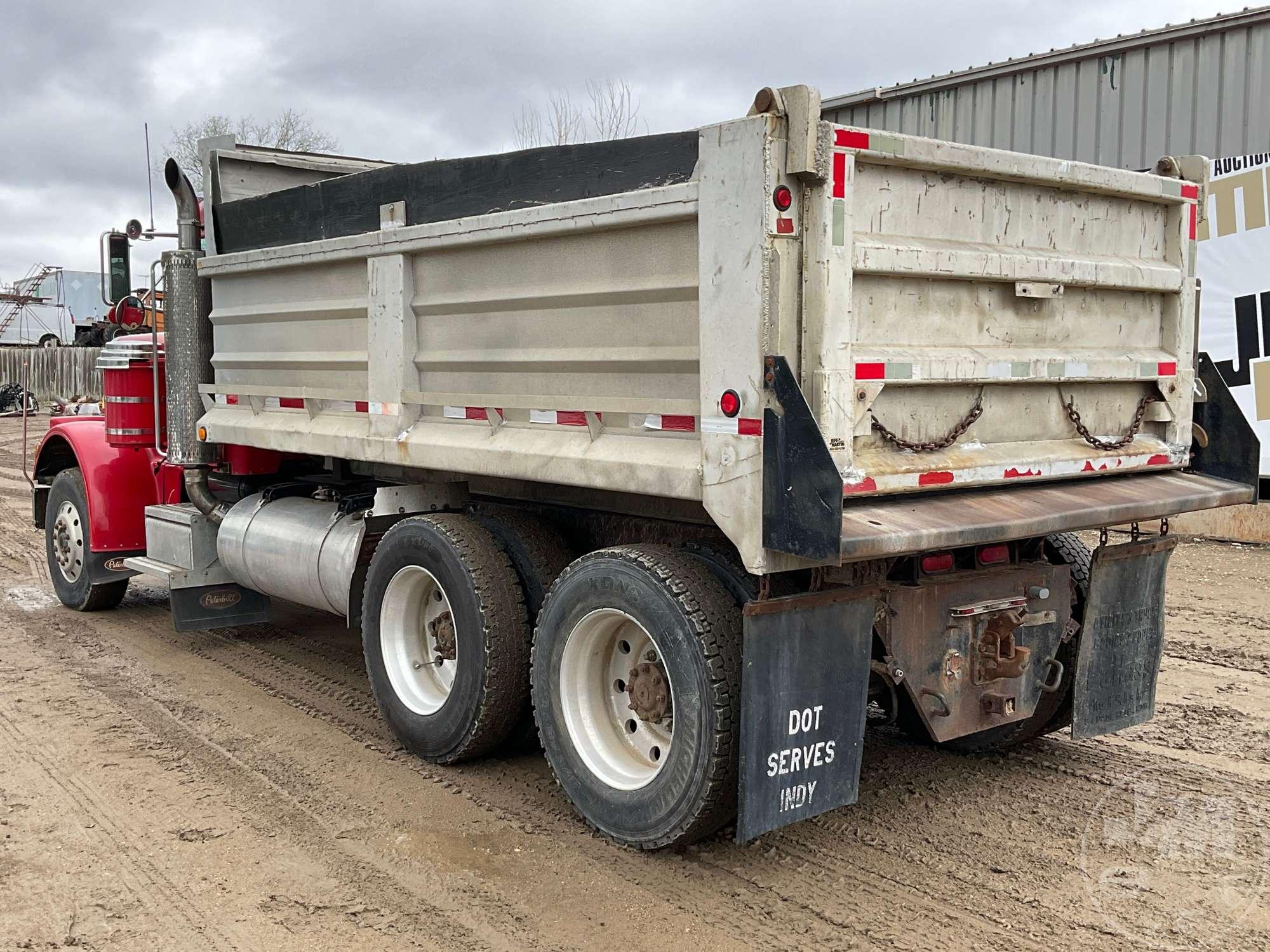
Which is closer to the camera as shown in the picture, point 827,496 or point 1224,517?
point 827,496

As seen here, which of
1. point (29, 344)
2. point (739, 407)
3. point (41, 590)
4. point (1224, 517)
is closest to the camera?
point (739, 407)

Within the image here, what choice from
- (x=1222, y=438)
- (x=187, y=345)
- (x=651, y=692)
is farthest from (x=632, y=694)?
(x=187, y=345)

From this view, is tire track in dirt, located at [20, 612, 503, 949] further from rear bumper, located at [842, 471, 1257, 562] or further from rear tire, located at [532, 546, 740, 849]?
rear bumper, located at [842, 471, 1257, 562]

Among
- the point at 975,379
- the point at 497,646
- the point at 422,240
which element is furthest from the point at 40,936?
the point at 975,379

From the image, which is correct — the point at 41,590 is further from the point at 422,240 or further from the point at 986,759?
the point at 986,759

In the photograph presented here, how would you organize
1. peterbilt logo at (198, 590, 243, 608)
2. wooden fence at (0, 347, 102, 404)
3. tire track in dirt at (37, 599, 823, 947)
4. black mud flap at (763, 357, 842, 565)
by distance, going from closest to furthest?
black mud flap at (763, 357, 842, 565) → tire track in dirt at (37, 599, 823, 947) → peterbilt logo at (198, 590, 243, 608) → wooden fence at (0, 347, 102, 404)

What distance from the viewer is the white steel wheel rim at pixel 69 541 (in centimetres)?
789

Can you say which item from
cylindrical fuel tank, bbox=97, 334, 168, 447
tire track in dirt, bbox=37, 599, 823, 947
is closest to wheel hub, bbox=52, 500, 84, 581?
cylindrical fuel tank, bbox=97, 334, 168, 447

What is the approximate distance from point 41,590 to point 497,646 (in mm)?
6069

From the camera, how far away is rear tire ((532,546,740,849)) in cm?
366

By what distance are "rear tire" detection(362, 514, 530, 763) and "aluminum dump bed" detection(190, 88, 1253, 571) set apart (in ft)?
1.13

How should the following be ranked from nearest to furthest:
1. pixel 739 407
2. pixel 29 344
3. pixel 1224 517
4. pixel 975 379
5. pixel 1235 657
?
pixel 739 407 < pixel 975 379 < pixel 1235 657 < pixel 1224 517 < pixel 29 344

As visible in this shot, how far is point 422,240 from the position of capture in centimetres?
479

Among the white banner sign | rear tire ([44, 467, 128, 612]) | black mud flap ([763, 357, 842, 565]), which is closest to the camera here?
black mud flap ([763, 357, 842, 565])
